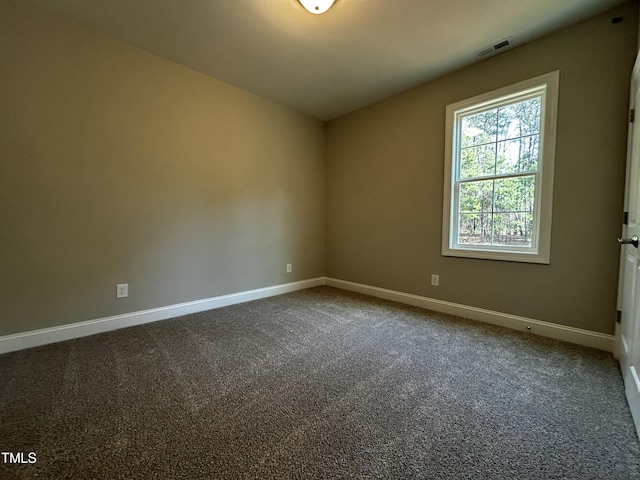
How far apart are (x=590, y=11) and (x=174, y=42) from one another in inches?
136

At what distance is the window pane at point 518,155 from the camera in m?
2.48

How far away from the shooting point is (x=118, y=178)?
2.51 meters

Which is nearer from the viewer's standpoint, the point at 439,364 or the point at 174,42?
the point at 439,364

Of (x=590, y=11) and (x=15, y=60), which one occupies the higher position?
(x=590, y=11)

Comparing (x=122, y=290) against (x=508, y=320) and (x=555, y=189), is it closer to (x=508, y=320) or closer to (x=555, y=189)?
(x=508, y=320)

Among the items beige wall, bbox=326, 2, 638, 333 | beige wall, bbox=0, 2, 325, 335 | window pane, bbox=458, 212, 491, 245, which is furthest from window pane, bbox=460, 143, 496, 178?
beige wall, bbox=0, 2, 325, 335

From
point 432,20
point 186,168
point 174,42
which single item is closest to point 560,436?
point 432,20

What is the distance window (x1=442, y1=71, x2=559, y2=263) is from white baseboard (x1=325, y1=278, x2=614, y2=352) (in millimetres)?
571

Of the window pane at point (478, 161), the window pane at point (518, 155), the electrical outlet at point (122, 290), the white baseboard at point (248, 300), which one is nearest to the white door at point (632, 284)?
the white baseboard at point (248, 300)

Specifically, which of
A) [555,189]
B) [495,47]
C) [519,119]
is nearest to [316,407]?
[555,189]

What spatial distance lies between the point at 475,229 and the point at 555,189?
76 centimetres

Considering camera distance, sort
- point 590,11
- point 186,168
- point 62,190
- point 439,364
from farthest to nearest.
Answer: point 186,168
point 62,190
point 590,11
point 439,364

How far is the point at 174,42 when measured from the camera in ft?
8.09

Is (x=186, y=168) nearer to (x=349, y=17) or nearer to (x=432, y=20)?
(x=349, y=17)
